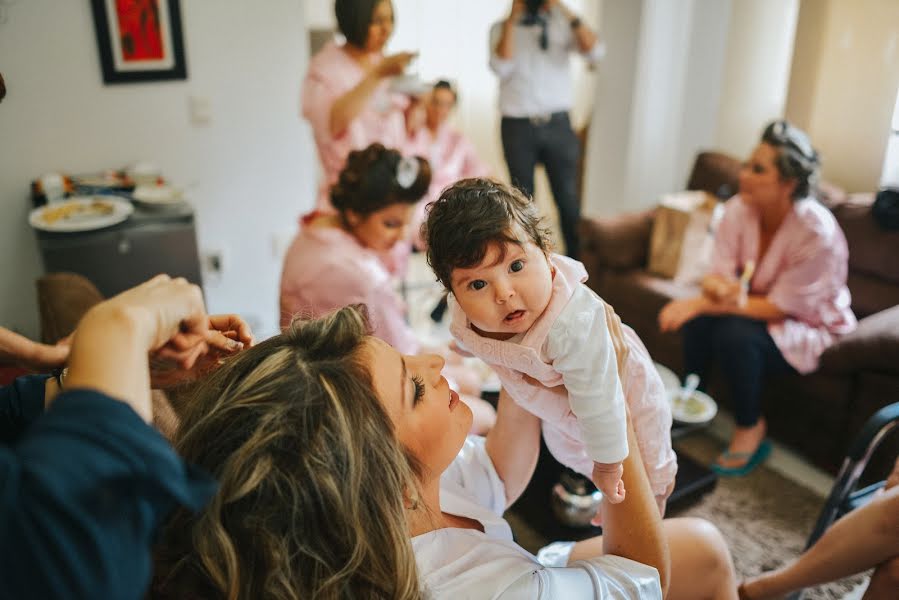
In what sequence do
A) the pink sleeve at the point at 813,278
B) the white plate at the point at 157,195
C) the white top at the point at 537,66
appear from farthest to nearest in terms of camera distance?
the white top at the point at 537,66 < the white plate at the point at 157,195 < the pink sleeve at the point at 813,278

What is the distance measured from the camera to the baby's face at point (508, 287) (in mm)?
1027

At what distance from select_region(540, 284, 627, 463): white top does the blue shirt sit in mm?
562

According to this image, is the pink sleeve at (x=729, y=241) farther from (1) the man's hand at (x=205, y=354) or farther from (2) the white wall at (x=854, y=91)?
(1) the man's hand at (x=205, y=354)

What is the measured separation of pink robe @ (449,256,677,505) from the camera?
1019mm

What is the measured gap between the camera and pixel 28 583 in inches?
18.6

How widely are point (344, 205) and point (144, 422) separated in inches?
62.3

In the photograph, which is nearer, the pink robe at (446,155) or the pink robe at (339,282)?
the pink robe at (339,282)

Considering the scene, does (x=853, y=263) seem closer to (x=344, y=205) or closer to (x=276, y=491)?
(x=344, y=205)

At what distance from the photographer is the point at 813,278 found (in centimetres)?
234

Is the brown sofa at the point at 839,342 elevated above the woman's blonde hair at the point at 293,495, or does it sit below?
below

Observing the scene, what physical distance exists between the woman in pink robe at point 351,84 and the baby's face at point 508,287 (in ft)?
5.25

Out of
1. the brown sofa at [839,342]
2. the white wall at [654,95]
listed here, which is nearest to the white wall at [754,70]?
the white wall at [654,95]

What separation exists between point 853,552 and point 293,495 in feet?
3.71

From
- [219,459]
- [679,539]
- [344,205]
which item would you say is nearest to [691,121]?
[344,205]
